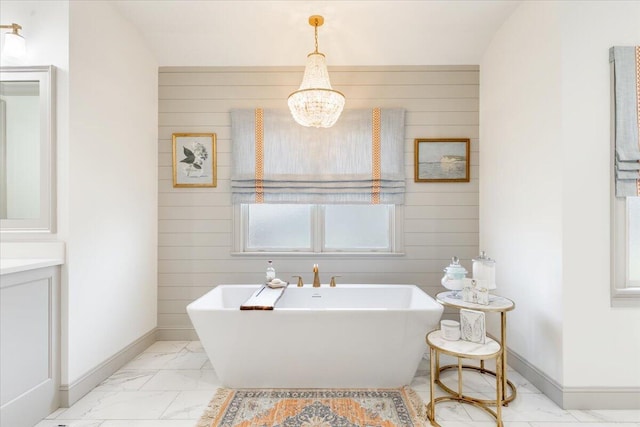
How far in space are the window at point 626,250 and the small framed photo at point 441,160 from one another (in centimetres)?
131

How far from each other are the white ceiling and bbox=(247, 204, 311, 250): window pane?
140 cm

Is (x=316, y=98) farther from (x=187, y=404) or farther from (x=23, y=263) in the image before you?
(x=187, y=404)

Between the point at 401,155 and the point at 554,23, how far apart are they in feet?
4.79

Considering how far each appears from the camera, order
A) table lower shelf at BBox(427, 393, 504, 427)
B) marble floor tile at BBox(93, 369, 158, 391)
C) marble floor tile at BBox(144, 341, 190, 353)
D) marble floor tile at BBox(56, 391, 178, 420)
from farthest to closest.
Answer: marble floor tile at BBox(144, 341, 190, 353)
marble floor tile at BBox(93, 369, 158, 391)
marble floor tile at BBox(56, 391, 178, 420)
table lower shelf at BBox(427, 393, 504, 427)

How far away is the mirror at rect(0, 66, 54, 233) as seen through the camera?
212 centimetres

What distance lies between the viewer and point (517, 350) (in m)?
2.61

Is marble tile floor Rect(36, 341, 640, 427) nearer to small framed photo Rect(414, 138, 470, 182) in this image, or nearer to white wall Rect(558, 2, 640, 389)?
white wall Rect(558, 2, 640, 389)

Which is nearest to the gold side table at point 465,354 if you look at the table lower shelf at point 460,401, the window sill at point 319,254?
the table lower shelf at point 460,401

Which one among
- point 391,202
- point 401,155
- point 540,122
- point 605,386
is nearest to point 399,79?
point 401,155

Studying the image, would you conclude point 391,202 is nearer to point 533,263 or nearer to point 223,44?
point 533,263

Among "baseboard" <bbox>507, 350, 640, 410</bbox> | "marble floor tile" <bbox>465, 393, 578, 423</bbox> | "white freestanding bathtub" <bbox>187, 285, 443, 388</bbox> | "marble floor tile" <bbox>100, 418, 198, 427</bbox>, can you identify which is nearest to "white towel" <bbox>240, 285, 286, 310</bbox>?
"white freestanding bathtub" <bbox>187, 285, 443, 388</bbox>

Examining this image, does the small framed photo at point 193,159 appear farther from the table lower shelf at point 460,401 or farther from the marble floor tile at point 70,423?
the table lower shelf at point 460,401

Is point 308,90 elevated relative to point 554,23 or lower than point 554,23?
lower

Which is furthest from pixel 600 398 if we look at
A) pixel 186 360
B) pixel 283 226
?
pixel 186 360
